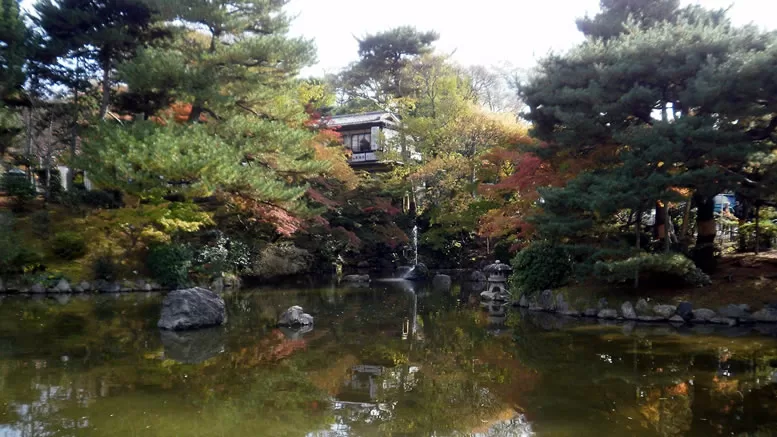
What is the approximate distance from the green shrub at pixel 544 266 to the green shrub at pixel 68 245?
1192 cm

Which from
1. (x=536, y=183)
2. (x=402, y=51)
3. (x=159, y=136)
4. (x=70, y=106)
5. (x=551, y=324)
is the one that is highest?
(x=402, y=51)

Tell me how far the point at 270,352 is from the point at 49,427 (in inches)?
137

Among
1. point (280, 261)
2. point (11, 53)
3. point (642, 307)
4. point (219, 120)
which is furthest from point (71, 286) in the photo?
point (642, 307)

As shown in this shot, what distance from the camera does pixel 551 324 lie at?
10.8m

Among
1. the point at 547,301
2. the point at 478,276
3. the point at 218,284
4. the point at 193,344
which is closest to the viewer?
the point at 193,344

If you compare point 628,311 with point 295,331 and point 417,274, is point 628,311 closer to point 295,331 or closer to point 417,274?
point 295,331

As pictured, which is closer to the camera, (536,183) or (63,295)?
(536,183)

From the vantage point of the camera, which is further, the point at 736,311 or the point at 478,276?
the point at 478,276

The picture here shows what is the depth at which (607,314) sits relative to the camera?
36.8 ft

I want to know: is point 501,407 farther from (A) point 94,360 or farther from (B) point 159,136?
(B) point 159,136

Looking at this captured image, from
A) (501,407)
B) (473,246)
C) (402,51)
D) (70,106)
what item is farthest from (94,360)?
(402,51)

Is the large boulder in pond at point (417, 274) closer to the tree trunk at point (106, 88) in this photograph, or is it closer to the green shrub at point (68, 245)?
the green shrub at point (68, 245)

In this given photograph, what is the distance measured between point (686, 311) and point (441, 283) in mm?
9317

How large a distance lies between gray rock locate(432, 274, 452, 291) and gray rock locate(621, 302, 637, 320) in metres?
6.94
